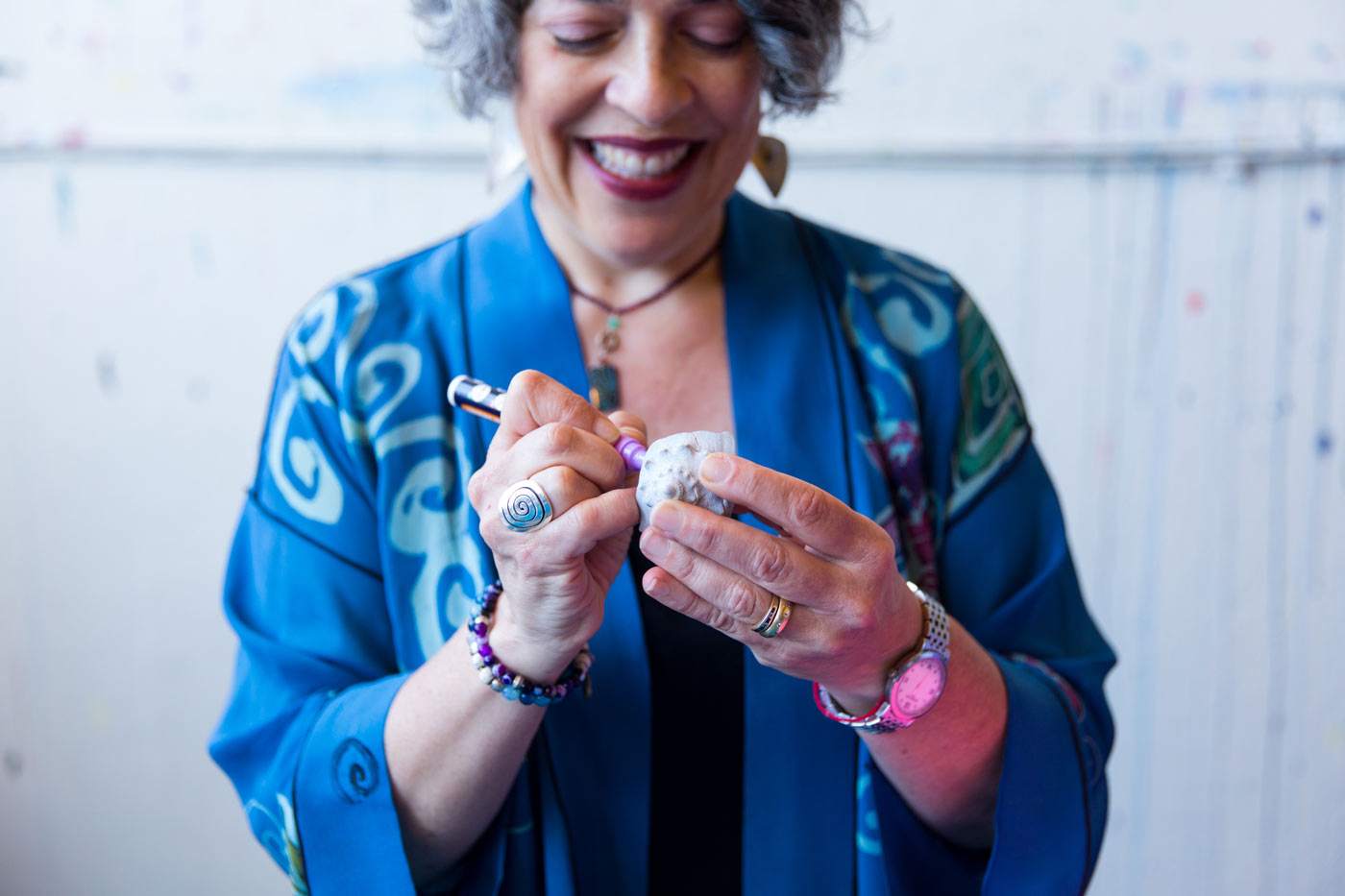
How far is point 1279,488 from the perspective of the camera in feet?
5.71

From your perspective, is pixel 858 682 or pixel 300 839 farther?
pixel 300 839

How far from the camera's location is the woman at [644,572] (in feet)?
2.60

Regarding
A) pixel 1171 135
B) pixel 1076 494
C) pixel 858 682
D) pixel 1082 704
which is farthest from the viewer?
pixel 1076 494

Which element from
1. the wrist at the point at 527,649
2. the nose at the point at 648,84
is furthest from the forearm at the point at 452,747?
the nose at the point at 648,84

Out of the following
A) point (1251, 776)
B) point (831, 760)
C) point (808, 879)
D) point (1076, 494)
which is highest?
point (1076, 494)

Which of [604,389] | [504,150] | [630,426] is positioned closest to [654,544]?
[630,426]

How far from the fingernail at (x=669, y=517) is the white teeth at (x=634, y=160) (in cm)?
40

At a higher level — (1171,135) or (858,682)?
(1171,135)

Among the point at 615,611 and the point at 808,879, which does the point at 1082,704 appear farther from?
the point at 615,611

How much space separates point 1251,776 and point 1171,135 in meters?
1.18

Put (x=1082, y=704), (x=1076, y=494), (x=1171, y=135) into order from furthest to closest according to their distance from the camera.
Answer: (x=1076, y=494) → (x=1171, y=135) → (x=1082, y=704)

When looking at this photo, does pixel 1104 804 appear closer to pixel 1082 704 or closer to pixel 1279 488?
pixel 1082 704

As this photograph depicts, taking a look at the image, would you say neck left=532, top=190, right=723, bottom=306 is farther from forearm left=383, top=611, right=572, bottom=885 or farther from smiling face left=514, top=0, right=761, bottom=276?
forearm left=383, top=611, right=572, bottom=885

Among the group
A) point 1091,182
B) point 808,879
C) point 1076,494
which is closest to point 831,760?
point 808,879
